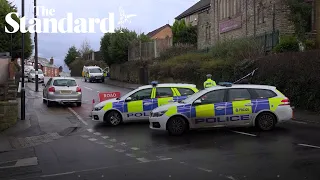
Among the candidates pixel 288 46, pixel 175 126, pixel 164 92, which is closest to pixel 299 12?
pixel 288 46

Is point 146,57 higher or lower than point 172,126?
higher

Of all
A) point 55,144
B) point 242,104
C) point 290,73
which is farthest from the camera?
point 290,73

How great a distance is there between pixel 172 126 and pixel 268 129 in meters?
2.85

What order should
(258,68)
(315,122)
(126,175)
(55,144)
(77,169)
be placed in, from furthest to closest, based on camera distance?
(258,68)
(315,122)
(55,144)
(77,169)
(126,175)

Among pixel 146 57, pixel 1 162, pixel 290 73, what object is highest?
pixel 146 57

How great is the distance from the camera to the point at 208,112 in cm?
1184

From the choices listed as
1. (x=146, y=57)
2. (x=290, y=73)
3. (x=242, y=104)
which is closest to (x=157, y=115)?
(x=242, y=104)

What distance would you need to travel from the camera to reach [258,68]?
Answer: 814 inches

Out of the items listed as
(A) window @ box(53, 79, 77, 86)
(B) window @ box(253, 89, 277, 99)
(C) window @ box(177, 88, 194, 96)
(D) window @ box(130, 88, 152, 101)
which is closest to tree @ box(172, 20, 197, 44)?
(A) window @ box(53, 79, 77, 86)

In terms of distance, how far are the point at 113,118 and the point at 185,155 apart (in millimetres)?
5643

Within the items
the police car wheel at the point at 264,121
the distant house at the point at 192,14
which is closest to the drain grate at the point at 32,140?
the police car wheel at the point at 264,121

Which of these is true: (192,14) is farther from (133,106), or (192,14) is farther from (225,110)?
(225,110)

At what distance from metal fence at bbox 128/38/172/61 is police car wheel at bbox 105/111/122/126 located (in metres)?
26.1

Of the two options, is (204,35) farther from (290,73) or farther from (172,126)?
(172,126)
